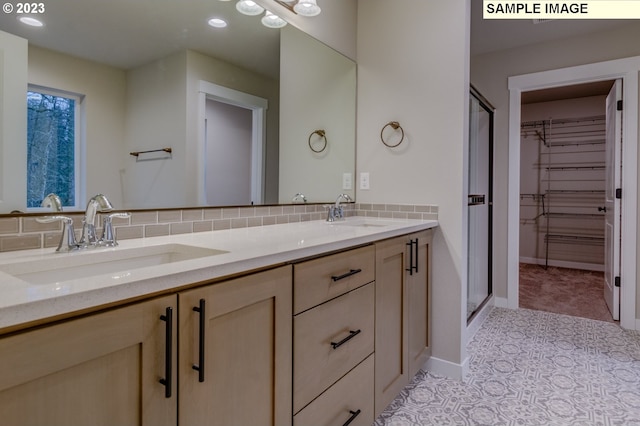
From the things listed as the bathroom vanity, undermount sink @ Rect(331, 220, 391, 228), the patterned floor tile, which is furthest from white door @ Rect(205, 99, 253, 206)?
the patterned floor tile

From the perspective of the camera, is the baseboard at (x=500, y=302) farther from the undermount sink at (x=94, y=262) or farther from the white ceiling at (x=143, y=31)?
the undermount sink at (x=94, y=262)

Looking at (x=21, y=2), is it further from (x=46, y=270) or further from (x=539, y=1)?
(x=539, y=1)

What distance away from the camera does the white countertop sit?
57 centimetres

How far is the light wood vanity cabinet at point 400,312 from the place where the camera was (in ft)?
5.06

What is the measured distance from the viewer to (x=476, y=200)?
2.82m

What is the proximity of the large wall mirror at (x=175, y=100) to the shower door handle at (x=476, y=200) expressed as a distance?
114 centimetres

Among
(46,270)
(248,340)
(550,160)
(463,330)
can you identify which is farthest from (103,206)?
(550,160)

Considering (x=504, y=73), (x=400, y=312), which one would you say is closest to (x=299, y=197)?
(x=400, y=312)

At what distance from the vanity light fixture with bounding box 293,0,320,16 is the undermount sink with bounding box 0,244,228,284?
1.45 metres

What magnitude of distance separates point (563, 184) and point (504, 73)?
9.07 feet

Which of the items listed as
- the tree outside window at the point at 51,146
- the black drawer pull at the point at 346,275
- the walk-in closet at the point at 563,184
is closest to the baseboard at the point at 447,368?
the black drawer pull at the point at 346,275

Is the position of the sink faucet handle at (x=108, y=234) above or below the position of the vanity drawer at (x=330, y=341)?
above

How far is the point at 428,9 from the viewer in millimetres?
2104

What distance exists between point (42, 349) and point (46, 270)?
443 millimetres
